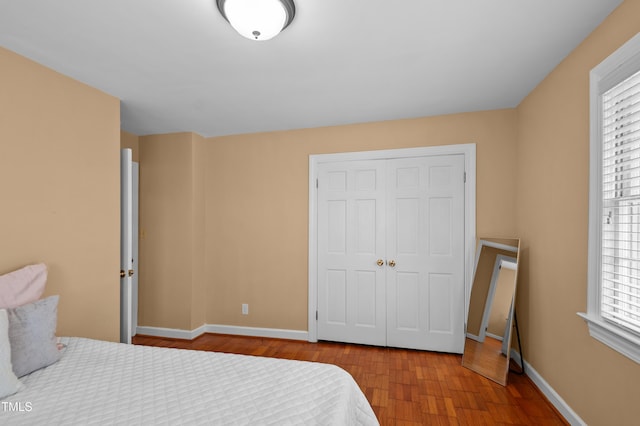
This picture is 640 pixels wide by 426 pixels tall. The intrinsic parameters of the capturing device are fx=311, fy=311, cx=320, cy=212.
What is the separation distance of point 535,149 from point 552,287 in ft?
3.80

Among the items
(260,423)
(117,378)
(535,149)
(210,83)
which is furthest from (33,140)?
(535,149)

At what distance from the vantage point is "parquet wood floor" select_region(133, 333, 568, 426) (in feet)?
7.21

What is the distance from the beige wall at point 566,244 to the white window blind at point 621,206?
0.16 metres

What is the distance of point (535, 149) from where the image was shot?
267 cm

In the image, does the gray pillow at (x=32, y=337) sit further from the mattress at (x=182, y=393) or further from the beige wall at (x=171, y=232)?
the beige wall at (x=171, y=232)

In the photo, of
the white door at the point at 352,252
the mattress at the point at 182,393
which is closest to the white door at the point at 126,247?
the mattress at the point at 182,393

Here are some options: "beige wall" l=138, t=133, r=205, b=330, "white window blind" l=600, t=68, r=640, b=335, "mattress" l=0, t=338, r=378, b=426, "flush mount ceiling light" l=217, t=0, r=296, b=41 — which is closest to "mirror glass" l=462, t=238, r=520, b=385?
"white window blind" l=600, t=68, r=640, b=335

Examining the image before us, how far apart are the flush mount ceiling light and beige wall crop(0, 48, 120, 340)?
1.60 meters

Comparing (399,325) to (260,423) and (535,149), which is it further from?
(260,423)

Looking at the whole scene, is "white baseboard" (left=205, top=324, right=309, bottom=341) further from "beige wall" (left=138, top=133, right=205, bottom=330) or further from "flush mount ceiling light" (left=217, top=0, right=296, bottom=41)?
"flush mount ceiling light" (left=217, top=0, right=296, bottom=41)

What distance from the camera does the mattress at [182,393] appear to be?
4.42ft

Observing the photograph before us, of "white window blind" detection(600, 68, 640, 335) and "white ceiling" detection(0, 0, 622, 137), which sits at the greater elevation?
"white ceiling" detection(0, 0, 622, 137)

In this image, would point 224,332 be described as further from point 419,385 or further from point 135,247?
point 419,385

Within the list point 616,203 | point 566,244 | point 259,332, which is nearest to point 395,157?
point 566,244
